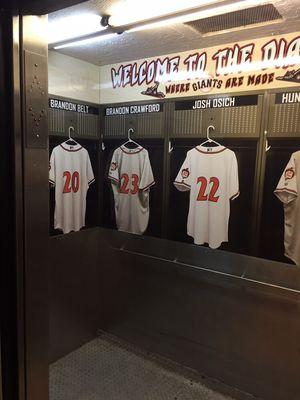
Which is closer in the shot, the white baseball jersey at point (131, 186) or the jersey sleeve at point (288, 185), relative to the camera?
the jersey sleeve at point (288, 185)

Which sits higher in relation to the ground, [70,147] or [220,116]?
[220,116]

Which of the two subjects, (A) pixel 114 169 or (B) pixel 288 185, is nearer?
(B) pixel 288 185

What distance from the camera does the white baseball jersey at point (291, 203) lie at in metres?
2.34

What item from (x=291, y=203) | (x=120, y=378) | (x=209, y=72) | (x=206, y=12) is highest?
(x=206, y=12)

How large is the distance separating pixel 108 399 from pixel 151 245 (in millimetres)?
1288

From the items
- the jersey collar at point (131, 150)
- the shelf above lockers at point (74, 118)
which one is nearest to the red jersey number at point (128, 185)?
the jersey collar at point (131, 150)

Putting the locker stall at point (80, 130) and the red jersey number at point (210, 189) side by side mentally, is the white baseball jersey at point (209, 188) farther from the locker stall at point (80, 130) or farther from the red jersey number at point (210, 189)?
the locker stall at point (80, 130)

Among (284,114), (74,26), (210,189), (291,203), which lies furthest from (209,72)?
(291,203)

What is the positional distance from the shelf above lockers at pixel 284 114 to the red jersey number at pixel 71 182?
5.60 ft

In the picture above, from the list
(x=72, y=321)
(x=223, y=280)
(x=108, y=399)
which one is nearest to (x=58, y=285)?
(x=72, y=321)

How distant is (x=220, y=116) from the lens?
262 cm

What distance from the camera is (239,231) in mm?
2639

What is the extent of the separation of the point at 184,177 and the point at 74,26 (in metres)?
1.38

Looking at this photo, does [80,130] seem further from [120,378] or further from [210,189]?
[120,378]
